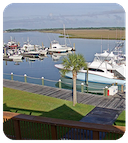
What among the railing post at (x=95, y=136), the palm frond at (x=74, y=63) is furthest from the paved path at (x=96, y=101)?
the railing post at (x=95, y=136)

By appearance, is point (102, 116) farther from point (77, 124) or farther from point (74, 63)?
point (77, 124)

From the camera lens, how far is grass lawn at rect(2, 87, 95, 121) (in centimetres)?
980

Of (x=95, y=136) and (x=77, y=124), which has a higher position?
(x=77, y=124)

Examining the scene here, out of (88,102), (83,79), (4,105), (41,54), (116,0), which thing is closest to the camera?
(116,0)

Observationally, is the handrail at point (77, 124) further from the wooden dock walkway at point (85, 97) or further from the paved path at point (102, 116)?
the wooden dock walkway at point (85, 97)

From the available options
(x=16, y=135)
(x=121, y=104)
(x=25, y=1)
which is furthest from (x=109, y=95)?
(x=25, y=1)

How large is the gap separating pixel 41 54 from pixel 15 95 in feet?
139

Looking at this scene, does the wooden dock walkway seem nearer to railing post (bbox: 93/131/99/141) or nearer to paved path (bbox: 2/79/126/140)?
paved path (bbox: 2/79/126/140)

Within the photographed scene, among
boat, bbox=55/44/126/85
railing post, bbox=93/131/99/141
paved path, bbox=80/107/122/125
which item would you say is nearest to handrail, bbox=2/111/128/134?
railing post, bbox=93/131/99/141

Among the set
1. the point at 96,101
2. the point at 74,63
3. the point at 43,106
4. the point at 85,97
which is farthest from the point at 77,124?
the point at 85,97

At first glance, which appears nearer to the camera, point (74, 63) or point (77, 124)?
point (77, 124)

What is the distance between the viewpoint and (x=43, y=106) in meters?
11.0

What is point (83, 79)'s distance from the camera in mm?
22516

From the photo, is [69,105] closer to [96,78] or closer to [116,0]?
[116,0]
